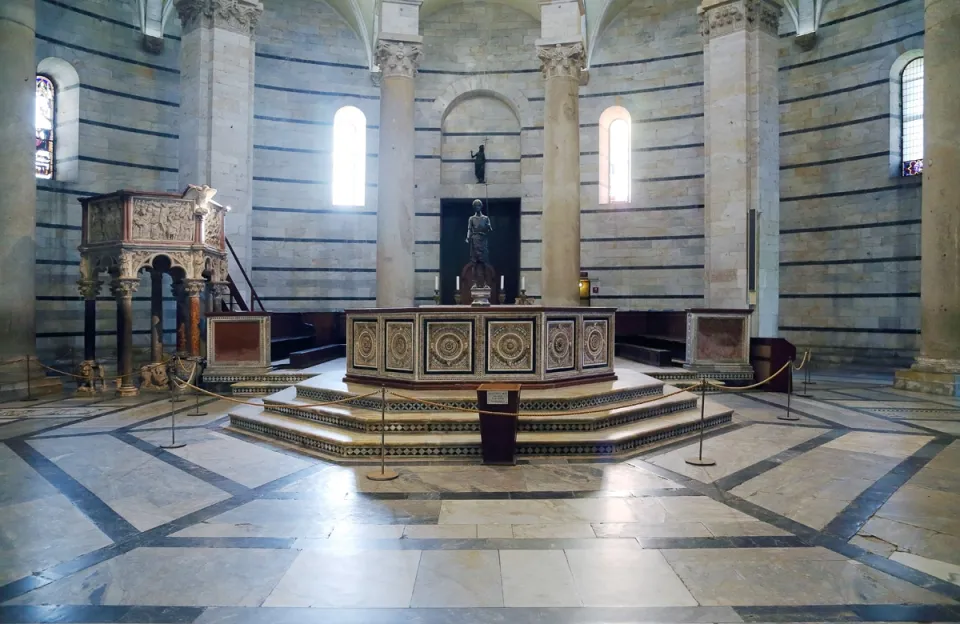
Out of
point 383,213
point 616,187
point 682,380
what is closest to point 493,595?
point 682,380

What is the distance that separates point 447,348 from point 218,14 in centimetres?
Result: 997

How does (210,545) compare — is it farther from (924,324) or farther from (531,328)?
(924,324)

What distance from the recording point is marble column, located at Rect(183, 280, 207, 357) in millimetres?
10258

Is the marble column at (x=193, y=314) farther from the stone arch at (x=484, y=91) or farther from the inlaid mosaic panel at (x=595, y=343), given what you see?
the stone arch at (x=484, y=91)

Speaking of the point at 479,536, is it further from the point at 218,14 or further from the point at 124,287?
the point at 218,14

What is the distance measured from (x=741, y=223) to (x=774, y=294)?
1.78 metres

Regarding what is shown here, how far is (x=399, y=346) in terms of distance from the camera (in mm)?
7449

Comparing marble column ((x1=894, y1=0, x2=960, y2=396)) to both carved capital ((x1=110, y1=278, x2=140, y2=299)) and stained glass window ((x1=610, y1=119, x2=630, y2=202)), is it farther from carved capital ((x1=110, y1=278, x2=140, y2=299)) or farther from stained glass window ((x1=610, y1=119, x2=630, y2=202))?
carved capital ((x1=110, y1=278, x2=140, y2=299))

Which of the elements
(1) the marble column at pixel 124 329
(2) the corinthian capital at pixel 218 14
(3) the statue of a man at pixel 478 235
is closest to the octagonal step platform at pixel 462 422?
(3) the statue of a man at pixel 478 235

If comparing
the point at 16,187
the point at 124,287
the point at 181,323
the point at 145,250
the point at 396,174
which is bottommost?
the point at 181,323

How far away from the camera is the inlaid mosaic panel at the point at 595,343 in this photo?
7.92 meters

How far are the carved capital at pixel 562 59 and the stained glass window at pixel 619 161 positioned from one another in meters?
3.67

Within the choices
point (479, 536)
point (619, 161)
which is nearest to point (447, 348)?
point (479, 536)

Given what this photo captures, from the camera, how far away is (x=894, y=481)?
4.93 meters
